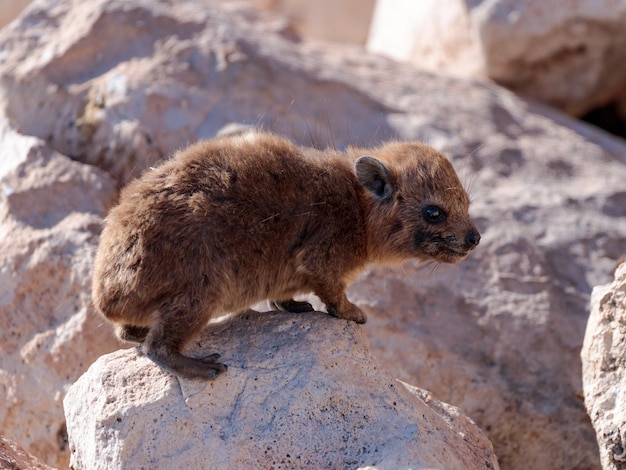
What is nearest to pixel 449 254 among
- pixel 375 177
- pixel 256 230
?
pixel 375 177

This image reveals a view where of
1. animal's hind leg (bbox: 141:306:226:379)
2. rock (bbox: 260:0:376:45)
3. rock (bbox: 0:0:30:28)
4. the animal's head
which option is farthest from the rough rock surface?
rock (bbox: 260:0:376:45)

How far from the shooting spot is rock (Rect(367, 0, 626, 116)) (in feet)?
32.0

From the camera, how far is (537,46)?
9.91 metres

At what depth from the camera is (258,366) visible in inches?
197

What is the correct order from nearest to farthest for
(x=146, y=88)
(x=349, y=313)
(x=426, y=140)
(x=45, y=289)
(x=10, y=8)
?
(x=349, y=313) < (x=45, y=289) < (x=146, y=88) < (x=426, y=140) < (x=10, y=8)

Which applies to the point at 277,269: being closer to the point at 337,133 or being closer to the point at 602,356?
the point at 602,356

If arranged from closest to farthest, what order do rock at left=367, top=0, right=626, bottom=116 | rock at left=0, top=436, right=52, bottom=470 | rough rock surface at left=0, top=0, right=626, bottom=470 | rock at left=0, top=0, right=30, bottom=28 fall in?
rock at left=0, top=436, right=52, bottom=470 < rough rock surface at left=0, top=0, right=626, bottom=470 < rock at left=367, top=0, right=626, bottom=116 < rock at left=0, top=0, right=30, bottom=28

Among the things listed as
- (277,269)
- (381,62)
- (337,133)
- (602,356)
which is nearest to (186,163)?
(277,269)

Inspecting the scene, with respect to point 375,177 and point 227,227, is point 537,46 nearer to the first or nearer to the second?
point 375,177

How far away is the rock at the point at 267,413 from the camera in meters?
4.56

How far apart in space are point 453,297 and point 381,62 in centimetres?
347

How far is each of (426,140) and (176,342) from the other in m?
4.26

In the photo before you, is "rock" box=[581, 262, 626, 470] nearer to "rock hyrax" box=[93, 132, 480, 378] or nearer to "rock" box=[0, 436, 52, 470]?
"rock hyrax" box=[93, 132, 480, 378]

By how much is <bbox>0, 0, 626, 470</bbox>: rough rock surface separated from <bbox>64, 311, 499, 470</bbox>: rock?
5.52ft
